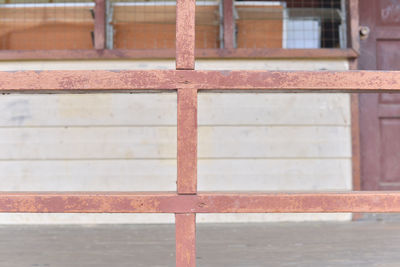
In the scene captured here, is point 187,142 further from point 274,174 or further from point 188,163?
point 274,174

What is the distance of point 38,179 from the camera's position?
266 cm

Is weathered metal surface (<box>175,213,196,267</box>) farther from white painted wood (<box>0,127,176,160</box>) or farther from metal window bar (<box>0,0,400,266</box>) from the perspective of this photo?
white painted wood (<box>0,127,176,160</box>)

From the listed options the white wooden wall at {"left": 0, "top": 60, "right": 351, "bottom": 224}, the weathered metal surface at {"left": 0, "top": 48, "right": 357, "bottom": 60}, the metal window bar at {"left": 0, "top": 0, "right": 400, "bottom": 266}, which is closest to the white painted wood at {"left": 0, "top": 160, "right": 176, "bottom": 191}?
the white wooden wall at {"left": 0, "top": 60, "right": 351, "bottom": 224}

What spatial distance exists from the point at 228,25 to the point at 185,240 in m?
1.96

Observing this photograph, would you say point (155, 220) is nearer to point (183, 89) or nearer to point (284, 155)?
point (284, 155)

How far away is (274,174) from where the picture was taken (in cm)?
268

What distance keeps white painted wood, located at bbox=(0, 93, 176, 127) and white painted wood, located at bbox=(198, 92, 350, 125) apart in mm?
316

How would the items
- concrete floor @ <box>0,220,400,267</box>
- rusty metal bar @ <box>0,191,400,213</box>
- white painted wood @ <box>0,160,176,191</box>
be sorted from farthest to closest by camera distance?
1. white painted wood @ <box>0,160,176,191</box>
2. concrete floor @ <box>0,220,400,267</box>
3. rusty metal bar @ <box>0,191,400,213</box>

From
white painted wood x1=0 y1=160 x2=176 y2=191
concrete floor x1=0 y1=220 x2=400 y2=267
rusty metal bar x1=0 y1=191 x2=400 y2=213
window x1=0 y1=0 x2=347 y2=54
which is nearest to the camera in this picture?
rusty metal bar x1=0 y1=191 x2=400 y2=213

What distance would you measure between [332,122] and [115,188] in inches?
70.0

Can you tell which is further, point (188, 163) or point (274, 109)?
point (274, 109)

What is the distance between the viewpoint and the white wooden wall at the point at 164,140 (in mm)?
2662

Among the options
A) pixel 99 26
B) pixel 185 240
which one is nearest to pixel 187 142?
pixel 185 240

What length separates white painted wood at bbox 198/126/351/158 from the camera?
2.69 metres
